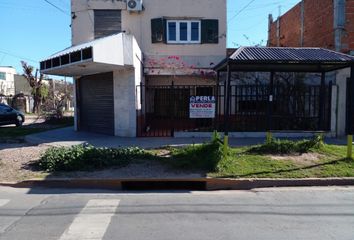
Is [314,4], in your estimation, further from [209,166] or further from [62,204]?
[62,204]

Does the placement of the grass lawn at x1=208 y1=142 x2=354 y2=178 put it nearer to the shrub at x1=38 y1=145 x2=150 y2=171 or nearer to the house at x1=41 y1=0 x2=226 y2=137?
the shrub at x1=38 y1=145 x2=150 y2=171

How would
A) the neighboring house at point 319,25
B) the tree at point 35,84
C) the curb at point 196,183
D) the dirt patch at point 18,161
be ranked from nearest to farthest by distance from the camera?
the curb at point 196,183 → the dirt patch at point 18,161 → the neighboring house at point 319,25 → the tree at point 35,84

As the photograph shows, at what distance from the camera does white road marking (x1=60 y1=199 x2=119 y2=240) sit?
5.01 m

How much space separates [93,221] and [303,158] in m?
6.60

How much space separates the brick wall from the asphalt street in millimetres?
11856

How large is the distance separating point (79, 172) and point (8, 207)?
2.59m

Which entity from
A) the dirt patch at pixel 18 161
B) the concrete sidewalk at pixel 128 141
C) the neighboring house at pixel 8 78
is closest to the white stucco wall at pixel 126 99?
the concrete sidewalk at pixel 128 141

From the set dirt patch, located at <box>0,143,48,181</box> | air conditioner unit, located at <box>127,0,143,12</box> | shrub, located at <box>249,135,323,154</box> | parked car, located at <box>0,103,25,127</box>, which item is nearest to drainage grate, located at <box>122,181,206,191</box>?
dirt patch, located at <box>0,143,48,181</box>

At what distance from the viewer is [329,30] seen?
1748 centimetres

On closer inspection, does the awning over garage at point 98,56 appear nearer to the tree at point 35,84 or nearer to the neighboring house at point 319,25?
the neighboring house at point 319,25

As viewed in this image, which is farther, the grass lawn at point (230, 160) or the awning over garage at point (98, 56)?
the awning over garage at point (98, 56)

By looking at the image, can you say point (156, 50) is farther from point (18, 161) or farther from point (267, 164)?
point (267, 164)

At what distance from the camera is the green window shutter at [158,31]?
1906 cm

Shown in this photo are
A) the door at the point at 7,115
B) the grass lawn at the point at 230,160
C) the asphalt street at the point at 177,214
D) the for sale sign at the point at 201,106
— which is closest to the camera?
→ the asphalt street at the point at 177,214
